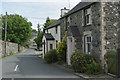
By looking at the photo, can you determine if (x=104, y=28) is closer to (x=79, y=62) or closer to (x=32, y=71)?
(x=79, y=62)

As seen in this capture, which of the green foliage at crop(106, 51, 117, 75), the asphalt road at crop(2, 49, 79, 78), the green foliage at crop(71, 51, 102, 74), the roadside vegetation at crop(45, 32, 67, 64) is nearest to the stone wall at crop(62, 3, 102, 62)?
the green foliage at crop(71, 51, 102, 74)

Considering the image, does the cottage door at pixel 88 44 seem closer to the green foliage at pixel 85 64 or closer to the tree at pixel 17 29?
the green foliage at pixel 85 64

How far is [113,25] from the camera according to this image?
1228 centimetres

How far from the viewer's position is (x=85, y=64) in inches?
473

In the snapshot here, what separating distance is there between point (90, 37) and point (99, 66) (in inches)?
115

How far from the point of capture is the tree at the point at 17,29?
1939 inches

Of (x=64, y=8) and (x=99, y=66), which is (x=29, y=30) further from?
(x=99, y=66)

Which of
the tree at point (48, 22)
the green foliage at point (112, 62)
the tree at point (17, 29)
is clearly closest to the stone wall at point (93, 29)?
the green foliage at point (112, 62)

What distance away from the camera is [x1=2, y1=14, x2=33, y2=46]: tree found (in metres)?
49.2

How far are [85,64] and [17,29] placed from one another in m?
41.5

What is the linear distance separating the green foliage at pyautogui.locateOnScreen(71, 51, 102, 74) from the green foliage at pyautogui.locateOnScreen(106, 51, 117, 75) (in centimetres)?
77

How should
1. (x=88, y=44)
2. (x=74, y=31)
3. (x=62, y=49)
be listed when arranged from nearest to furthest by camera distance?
(x=88, y=44)
(x=74, y=31)
(x=62, y=49)

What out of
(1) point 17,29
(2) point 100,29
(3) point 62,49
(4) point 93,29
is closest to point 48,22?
(1) point 17,29

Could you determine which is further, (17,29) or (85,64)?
(17,29)
